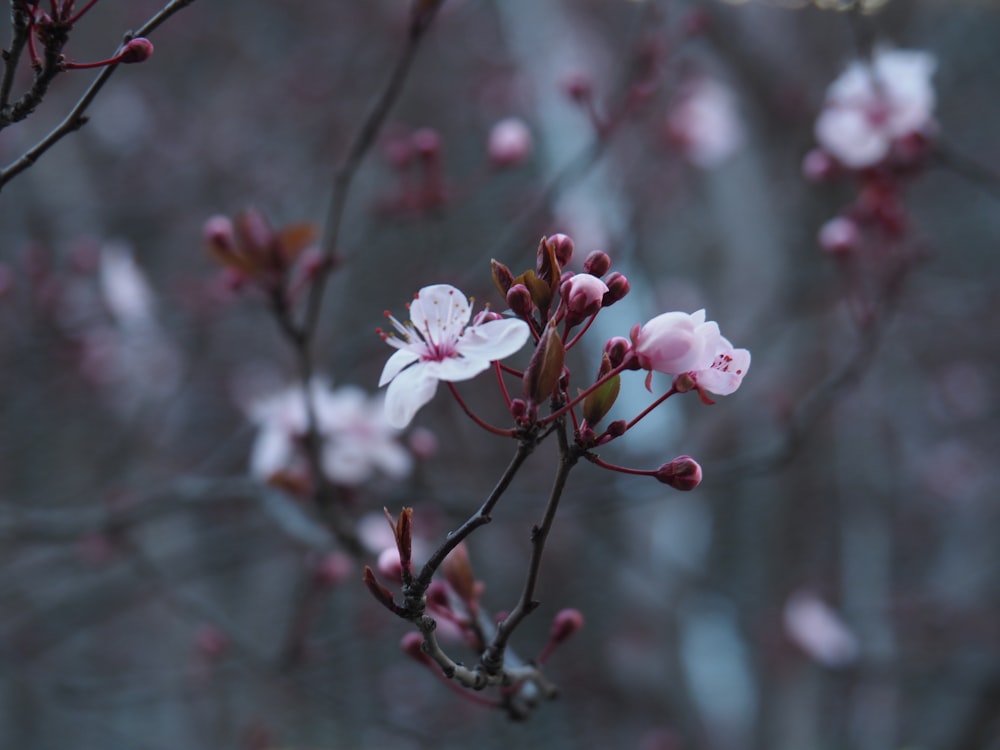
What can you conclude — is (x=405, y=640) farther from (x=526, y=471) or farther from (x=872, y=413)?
(x=872, y=413)

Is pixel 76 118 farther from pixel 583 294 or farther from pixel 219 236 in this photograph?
pixel 219 236

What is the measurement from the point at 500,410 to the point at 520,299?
365cm

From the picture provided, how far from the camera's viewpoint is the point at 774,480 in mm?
3695

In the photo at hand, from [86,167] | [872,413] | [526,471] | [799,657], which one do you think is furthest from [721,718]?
[86,167]

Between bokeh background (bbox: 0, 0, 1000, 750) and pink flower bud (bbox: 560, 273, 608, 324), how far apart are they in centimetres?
107

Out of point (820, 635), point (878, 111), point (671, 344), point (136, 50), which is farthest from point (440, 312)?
point (820, 635)

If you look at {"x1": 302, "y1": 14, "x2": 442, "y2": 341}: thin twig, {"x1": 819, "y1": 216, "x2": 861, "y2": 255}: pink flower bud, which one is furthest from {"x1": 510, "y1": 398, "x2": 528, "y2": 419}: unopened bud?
{"x1": 819, "y1": 216, "x2": 861, "y2": 255}: pink flower bud

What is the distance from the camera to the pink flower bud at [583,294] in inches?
30.2

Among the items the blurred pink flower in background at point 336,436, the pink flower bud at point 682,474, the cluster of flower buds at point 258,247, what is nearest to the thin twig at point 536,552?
the pink flower bud at point 682,474

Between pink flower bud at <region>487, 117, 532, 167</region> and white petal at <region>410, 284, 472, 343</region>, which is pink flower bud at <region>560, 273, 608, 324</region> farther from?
pink flower bud at <region>487, 117, 532, 167</region>

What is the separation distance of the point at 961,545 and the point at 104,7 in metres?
5.46

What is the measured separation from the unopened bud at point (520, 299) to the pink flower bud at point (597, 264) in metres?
0.10

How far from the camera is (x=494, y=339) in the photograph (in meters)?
0.81

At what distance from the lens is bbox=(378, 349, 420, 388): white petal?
33.4 inches
